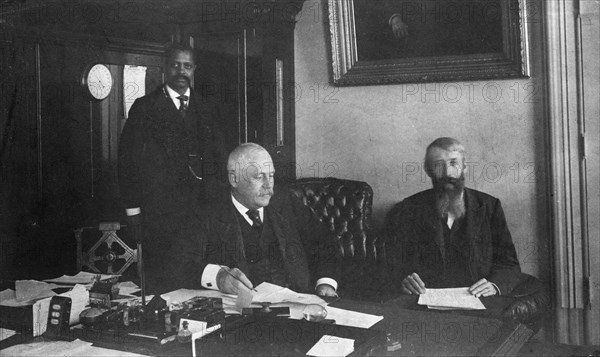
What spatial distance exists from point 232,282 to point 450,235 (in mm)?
1309

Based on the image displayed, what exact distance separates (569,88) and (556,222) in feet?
2.09

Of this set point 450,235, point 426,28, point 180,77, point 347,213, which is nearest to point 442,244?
point 450,235

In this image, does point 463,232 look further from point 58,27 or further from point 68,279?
point 58,27

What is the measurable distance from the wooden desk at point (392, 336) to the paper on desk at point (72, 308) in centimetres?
18

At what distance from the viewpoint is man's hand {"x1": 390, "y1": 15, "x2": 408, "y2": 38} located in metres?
3.27

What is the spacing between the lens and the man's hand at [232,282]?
200 cm

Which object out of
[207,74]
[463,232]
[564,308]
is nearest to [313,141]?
[207,74]

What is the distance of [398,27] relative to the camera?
10.8 feet

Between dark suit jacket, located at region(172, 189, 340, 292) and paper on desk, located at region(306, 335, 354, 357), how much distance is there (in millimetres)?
1004

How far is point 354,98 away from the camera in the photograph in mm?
3500

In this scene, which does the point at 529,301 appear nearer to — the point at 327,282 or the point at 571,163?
the point at 571,163

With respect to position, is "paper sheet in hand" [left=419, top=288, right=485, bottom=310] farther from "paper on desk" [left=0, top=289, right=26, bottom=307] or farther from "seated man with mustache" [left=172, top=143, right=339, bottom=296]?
"paper on desk" [left=0, top=289, right=26, bottom=307]

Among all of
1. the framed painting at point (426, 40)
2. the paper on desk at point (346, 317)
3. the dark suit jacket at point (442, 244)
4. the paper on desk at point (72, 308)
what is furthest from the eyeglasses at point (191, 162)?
the paper on desk at point (346, 317)

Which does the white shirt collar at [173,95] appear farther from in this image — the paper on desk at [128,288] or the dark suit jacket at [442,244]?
the dark suit jacket at [442,244]
